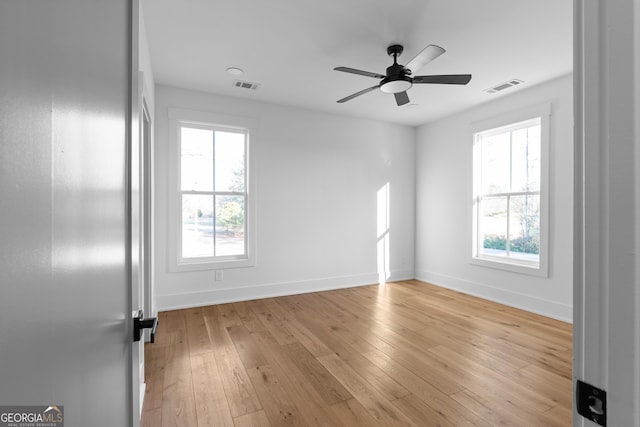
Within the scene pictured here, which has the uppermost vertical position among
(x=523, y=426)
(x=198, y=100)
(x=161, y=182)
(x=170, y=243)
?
(x=198, y=100)

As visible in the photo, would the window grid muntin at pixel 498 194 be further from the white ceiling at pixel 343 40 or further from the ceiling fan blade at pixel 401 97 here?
the ceiling fan blade at pixel 401 97

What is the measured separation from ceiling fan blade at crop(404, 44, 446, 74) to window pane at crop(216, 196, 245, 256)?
9.11 ft

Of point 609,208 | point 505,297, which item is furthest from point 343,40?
point 505,297

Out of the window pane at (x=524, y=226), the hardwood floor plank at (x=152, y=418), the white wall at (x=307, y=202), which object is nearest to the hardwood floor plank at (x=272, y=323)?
the white wall at (x=307, y=202)

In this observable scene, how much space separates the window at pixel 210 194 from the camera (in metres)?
3.82

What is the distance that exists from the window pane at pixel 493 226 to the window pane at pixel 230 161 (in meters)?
3.64

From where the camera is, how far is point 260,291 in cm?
423

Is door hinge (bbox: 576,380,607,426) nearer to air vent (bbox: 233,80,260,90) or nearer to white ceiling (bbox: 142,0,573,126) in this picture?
white ceiling (bbox: 142,0,573,126)

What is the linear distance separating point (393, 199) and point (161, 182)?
375 cm

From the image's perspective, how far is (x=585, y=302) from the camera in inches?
22.8

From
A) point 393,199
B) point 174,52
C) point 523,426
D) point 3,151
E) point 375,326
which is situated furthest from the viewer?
point 393,199

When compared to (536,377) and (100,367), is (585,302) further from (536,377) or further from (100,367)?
(536,377)

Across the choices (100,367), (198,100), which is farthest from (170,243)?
(100,367)

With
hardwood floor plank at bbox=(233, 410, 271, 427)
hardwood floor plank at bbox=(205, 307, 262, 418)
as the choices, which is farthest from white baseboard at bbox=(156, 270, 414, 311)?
hardwood floor plank at bbox=(233, 410, 271, 427)
